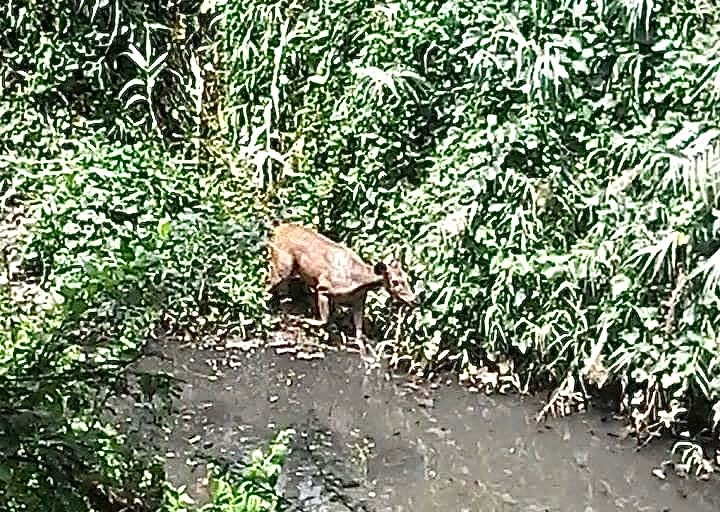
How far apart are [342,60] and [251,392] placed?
1819 mm

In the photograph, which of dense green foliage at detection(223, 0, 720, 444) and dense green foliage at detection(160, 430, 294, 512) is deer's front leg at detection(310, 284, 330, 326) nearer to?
dense green foliage at detection(223, 0, 720, 444)

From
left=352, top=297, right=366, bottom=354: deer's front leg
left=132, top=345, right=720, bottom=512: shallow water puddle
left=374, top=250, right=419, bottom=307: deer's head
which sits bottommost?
left=132, top=345, right=720, bottom=512: shallow water puddle

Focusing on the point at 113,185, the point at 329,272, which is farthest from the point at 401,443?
the point at 113,185

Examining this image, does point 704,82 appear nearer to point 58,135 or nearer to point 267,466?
point 267,466

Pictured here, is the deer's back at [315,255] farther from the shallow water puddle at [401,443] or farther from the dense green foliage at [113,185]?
the shallow water puddle at [401,443]

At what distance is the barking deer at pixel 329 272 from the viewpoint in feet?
18.1

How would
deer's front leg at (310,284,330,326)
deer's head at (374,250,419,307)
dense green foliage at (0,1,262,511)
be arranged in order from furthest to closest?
1. deer's front leg at (310,284,330,326)
2. deer's head at (374,250,419,307)
3. dense green foliage at (0,1,262,511)

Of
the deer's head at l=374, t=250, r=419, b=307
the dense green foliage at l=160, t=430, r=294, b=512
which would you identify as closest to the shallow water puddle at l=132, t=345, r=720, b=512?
the deer's head at l=374, t=250, r=419, b=307

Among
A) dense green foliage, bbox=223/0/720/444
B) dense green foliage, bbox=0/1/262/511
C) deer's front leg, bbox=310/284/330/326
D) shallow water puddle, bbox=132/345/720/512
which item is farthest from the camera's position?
deer's front leg, bbox=310/284/330/326

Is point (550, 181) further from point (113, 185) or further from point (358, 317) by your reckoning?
point (113, 185)

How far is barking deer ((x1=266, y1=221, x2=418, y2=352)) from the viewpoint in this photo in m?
5.52

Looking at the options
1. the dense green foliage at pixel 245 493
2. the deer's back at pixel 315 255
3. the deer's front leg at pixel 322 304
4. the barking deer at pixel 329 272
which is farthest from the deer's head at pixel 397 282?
the dense green foliage at pixel 245 493

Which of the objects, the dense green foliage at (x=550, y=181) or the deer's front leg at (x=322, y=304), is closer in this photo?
the dense green foliage at (x=550, y=181)

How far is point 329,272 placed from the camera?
18.3 ft
